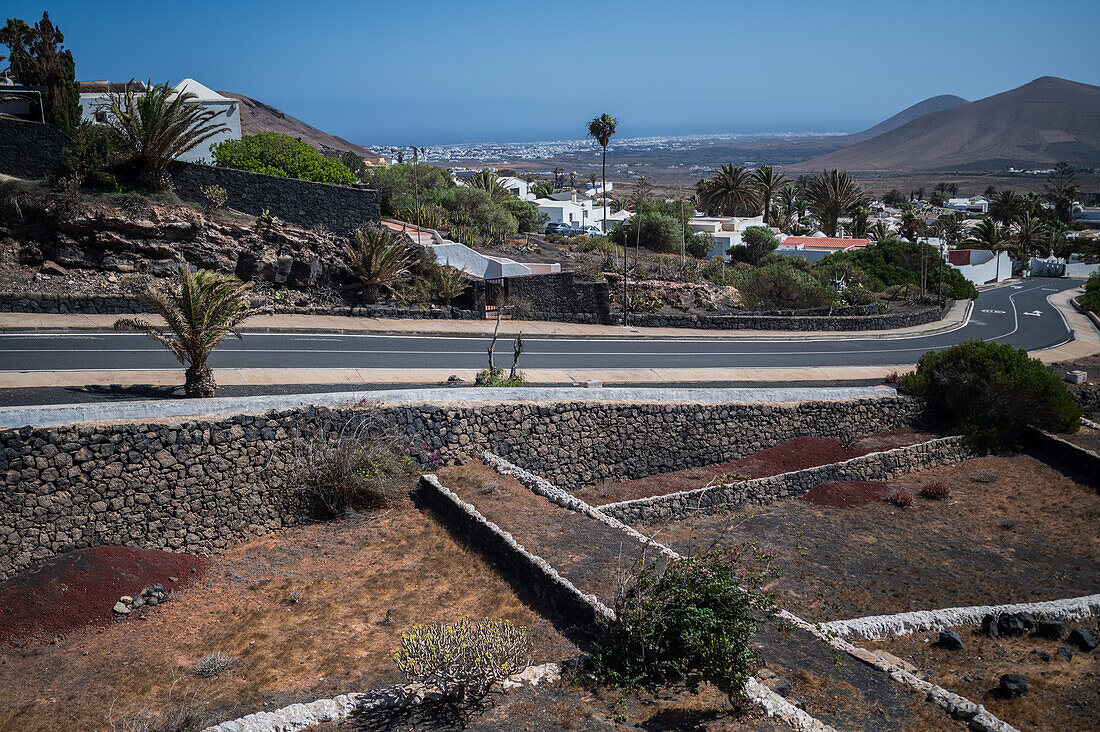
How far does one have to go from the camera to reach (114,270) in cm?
2333

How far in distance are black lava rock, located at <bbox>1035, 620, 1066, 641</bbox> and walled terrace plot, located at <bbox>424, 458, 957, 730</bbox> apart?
3.79 meters

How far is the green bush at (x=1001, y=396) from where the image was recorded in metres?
22.1

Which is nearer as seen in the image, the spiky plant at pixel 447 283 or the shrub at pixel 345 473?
the shrub at pixel 345 473

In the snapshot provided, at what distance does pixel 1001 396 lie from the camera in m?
22.2

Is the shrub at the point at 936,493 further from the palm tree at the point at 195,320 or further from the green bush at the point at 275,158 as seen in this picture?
the green bush at the point at 275,158

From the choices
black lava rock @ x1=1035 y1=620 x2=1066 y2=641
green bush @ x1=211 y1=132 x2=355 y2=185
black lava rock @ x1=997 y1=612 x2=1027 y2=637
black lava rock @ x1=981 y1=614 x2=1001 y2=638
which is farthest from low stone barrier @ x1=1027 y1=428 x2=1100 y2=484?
green bush @ x1=211 y1=132 x2=355 y2=185

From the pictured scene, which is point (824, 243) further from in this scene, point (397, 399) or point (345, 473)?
point (345, 473)

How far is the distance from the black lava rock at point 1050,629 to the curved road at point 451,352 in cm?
1255

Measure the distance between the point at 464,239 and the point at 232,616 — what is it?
28082mm

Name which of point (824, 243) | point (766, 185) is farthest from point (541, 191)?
point (824, 243)

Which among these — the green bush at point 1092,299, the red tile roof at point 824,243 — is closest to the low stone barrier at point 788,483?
the green bush at point 1092,299

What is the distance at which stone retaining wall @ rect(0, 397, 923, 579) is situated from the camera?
12.5 metres

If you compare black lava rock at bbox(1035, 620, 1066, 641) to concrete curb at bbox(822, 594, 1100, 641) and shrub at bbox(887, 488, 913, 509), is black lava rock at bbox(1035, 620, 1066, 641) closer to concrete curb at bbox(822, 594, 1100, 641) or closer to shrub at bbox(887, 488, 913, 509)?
concrete curb at bbox(822, 594, 1100, 641)

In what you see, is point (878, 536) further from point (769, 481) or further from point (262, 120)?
point (262, 120)
